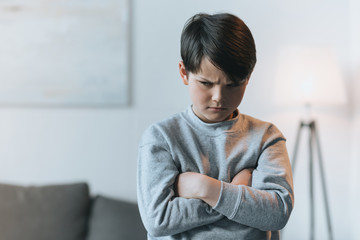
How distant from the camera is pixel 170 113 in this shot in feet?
7.80

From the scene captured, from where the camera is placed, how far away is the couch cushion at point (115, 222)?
204 cm

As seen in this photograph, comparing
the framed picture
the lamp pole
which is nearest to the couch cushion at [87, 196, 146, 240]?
the framed picture

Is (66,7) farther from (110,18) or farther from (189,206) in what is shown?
(189,206)

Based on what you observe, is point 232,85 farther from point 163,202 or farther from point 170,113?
point 170,113

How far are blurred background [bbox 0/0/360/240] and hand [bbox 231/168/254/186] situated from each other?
1450mm

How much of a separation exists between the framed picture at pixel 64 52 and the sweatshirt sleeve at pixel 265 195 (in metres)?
1.67

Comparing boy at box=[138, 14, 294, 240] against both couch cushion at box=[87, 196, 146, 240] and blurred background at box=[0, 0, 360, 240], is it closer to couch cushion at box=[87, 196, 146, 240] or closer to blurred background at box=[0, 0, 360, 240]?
couch cushion at box=[87, 196, 146, 240]

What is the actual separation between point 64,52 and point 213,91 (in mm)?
1897

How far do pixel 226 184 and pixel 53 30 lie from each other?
2.01 metres

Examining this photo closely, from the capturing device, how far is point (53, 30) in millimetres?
2432

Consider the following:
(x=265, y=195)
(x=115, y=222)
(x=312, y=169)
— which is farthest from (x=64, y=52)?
(x=265, y=195)

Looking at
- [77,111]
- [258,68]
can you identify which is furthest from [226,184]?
[77,111]

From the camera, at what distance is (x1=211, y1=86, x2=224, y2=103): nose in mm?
759

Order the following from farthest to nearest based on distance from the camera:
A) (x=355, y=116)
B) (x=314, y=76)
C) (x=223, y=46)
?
(x=355, y=116) → (x=314, y=76) → (x=223, y=46)
